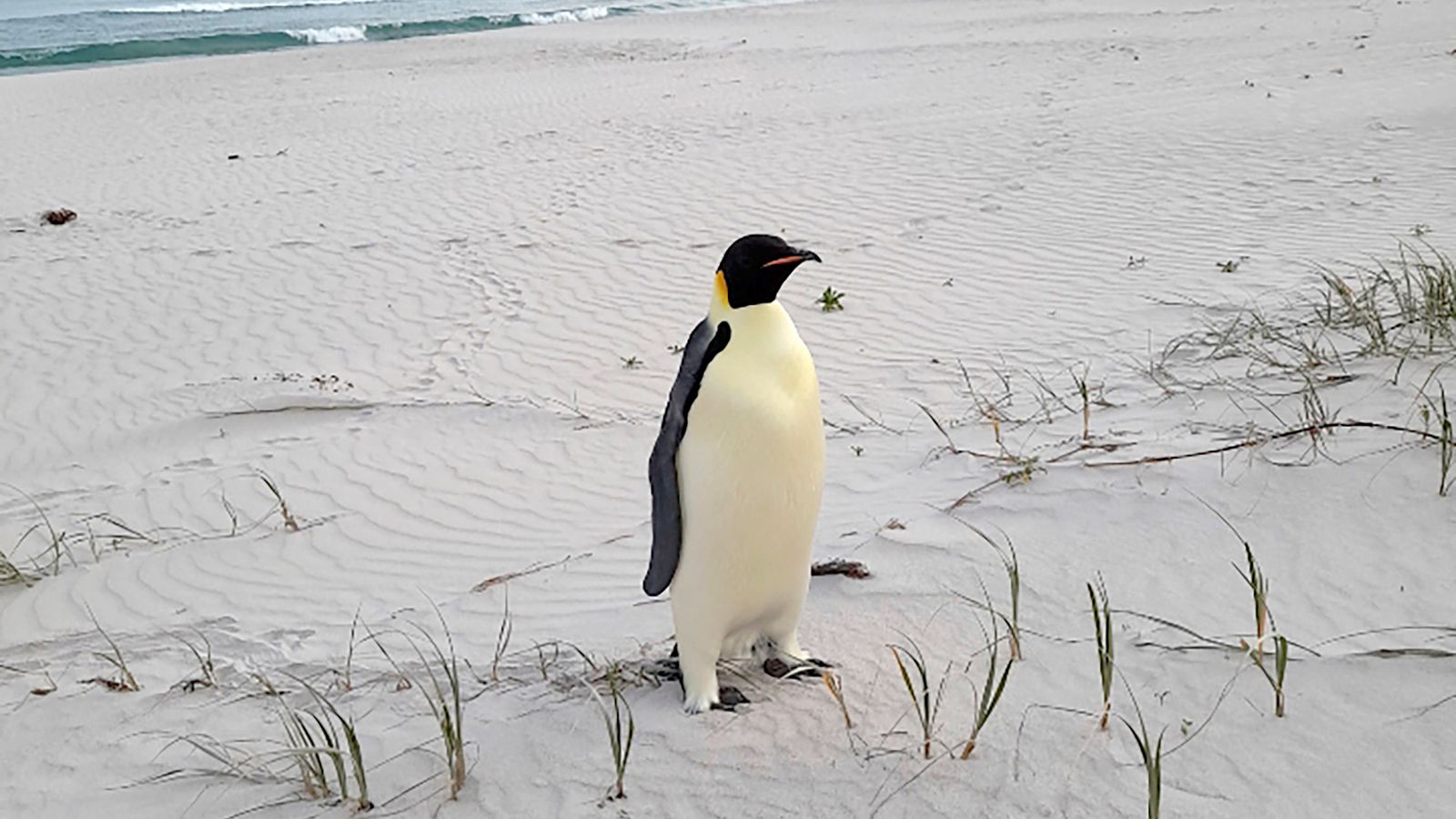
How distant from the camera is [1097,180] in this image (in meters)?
10.9

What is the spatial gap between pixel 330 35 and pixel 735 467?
1397 inches

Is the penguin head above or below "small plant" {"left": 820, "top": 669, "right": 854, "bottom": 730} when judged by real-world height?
above

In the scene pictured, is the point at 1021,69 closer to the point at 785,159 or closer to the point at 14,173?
the point at 785,159

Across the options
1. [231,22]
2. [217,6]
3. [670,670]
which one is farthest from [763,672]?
[217,6]

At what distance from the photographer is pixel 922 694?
119 inches

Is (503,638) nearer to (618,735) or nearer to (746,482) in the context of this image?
(618,735)

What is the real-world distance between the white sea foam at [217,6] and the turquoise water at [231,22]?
1.6 inches

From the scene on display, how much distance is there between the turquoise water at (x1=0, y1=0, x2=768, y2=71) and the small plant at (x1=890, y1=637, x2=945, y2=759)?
105 feet

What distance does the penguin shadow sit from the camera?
311 cm

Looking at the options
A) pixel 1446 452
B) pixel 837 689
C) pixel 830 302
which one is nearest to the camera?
pixel 837 689

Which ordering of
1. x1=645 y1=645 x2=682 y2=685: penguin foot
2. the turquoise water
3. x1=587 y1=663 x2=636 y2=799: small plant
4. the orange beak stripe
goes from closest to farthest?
x1=587 y1=663 x2=636 y2=799: small plant
the orange beak stripe
x1=645 y1=645 x2=682 y2=685: penguin foot
the turquoise water

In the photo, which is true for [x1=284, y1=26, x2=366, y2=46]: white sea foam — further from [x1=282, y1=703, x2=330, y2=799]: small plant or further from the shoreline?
[x1=282, y1=703, x2=330, y2=799]: small plant

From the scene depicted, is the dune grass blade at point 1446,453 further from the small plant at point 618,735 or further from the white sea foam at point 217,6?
the white sea foam at point 217,6

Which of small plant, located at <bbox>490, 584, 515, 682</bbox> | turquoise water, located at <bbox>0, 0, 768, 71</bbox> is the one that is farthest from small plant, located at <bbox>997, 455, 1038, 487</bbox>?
turquoise water, located at <bbox>0, 0, 768, 71</bbox>
